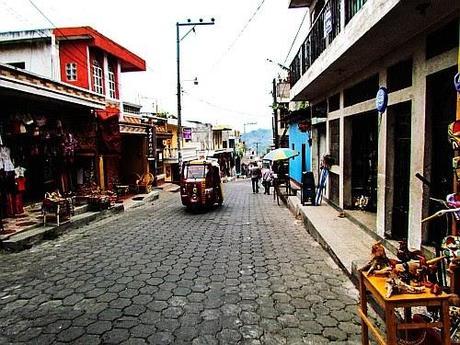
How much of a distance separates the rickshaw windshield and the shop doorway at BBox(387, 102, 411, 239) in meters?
7.74

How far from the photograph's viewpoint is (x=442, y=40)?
15.5ft

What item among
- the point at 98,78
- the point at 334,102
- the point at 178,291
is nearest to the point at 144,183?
the point at 98,78

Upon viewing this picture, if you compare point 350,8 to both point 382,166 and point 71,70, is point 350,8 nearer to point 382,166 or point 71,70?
point 382,166

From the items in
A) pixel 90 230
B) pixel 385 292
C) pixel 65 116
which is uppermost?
pixel 65 116

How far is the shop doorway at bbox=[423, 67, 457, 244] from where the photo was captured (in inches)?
195

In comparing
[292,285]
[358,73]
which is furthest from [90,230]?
[358,73]

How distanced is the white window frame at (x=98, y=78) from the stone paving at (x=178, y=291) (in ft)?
30.6

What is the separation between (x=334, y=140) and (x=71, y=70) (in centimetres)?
1224

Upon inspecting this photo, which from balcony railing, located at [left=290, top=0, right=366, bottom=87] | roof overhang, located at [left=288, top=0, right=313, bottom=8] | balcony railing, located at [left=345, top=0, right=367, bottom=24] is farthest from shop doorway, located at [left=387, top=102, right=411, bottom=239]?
roof overhang, located at [left=288, top=0, right=313, bottom=8]

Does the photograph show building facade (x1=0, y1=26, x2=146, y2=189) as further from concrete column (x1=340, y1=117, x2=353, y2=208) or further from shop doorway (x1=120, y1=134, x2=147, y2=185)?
concrete column (x1=340, y1=117, x2=353, y2=208)

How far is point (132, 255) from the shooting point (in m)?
7.05

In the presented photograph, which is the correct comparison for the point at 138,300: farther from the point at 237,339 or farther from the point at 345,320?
the point at 345,320

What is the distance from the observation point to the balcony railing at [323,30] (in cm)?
689

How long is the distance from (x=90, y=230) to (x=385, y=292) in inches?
353
